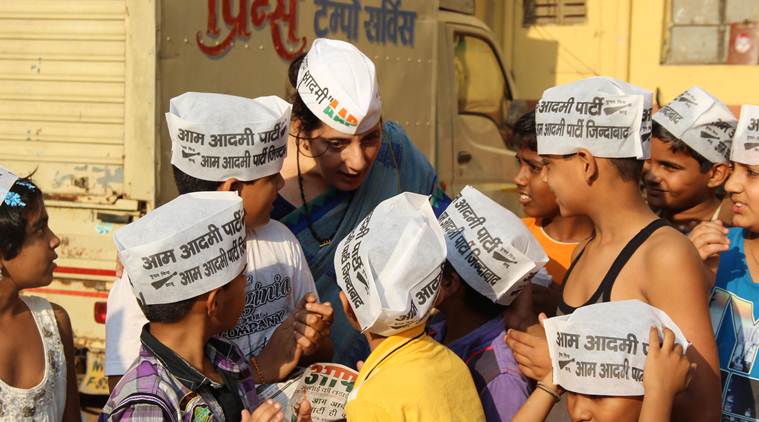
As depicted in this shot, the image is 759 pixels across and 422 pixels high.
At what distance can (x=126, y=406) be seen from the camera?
2.26 m

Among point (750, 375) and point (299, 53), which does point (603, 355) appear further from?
point (299, 53)

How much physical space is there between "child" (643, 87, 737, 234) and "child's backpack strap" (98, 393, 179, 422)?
2.33m

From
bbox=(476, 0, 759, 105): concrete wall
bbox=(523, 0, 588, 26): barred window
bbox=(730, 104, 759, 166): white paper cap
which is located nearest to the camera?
bbox=(730, 104, 759, 166): white paper cap

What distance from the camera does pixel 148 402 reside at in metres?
2.27

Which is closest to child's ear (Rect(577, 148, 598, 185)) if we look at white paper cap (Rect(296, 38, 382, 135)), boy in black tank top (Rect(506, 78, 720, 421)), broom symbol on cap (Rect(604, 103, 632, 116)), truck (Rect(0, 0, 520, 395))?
boy in black tank top (Rect(506, 78, 720, 421))

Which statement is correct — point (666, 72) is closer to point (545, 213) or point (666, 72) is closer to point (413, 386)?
point (545, 213)

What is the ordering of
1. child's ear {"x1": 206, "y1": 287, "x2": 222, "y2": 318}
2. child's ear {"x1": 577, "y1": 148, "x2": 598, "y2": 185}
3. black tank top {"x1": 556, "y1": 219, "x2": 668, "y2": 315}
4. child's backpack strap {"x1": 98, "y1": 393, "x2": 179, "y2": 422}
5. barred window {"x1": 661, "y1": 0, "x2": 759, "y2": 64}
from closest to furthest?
1. child's backpack strap {"x1": 98, "y1": 393, "x2": 179, "y2": 422}
2. child's ear {"x1": 206, "y1": 287, "x2": 222, "y2": 318}
3. black tank top {"x1": 556, "y1": 219, "x2": 668, "y2": 315}
4. child's ear {"x1": 577, "y1": 148, "x2": 598, "y2": 185}
5. barred window {"x1": 661, "y1": 0, "x2": 759, "y2": 64}

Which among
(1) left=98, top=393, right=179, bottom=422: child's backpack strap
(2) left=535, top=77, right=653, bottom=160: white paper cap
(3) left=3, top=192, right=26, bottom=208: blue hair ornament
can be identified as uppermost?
(2) left=535, top=77, right=653, bottom=160: white paper cap

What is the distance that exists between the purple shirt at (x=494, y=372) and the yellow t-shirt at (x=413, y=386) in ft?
0.82

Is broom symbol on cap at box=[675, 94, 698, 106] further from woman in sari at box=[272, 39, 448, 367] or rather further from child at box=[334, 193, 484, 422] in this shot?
child at box=[334, 193, 484, 422]

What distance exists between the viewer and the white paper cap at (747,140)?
10.2ft

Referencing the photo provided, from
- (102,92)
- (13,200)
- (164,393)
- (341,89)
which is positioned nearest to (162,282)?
(164,393)

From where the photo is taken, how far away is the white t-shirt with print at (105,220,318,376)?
287 cm

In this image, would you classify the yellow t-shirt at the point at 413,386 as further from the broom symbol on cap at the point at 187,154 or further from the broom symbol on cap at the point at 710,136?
the broom symbol on cap at the point at 710,136
